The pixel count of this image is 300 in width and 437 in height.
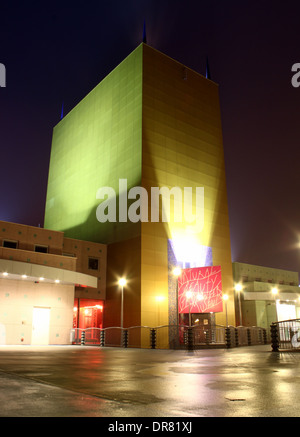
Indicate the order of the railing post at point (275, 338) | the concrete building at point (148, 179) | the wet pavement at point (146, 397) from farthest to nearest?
the concrete building at point (148, 179)
the railing post at point (275, 338)
the wet pavement at point (146, 397)

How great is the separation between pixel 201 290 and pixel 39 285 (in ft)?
50.4

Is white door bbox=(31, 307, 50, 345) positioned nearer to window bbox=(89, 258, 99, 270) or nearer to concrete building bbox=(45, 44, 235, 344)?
concrete building bbox=(45, 44, 235, 344)

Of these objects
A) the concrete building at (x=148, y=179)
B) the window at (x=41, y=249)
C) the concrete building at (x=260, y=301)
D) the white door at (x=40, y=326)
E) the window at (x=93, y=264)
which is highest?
the concrete building at (x=148, y=179)

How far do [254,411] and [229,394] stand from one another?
146 cm

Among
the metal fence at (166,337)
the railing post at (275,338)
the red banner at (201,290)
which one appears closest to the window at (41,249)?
the metal fence at (166,337)

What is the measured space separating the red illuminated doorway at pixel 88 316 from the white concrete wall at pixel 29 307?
613cm

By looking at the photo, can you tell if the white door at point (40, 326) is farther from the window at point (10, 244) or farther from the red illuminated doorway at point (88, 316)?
the red illuminated doorway at point (88, 316)

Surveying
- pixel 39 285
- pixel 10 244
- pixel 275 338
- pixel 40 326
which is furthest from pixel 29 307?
pixel 275 338

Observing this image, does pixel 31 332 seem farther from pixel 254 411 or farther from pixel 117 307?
pixel 254 411

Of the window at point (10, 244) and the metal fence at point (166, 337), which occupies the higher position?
the window at point (10, 244)

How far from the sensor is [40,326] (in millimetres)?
32750

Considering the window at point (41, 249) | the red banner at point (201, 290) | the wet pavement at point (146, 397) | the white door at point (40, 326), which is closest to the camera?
the wet pavement at point (146, 397)

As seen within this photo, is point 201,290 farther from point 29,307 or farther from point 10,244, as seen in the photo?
point 10,244

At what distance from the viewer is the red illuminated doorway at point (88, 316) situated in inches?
1591
